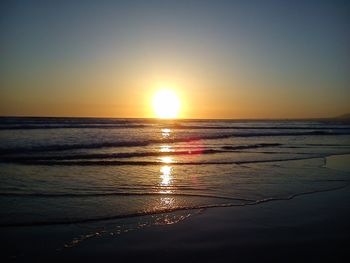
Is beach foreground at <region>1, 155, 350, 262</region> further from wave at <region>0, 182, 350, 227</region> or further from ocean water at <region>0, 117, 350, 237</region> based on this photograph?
ocean water at <region>0, 117, 350, 237</region>

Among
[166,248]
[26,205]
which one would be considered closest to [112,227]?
[166,248]

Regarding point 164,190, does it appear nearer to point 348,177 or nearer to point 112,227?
point 112,227

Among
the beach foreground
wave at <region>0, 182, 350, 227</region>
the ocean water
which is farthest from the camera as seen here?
the ocean water

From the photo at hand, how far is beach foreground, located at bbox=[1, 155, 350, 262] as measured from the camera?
5.54 m

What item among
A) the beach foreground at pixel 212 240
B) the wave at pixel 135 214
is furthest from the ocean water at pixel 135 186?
the beach foreground at pixel 212 240

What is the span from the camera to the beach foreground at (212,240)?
554 cm

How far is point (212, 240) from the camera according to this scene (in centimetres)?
632

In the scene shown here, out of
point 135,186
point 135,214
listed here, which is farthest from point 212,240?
point 135,186

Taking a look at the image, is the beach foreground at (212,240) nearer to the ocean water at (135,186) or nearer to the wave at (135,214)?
the wave at (135,214)

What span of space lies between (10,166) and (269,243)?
11582mm

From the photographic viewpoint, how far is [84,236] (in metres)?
6.38

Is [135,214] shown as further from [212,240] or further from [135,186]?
[135,186]

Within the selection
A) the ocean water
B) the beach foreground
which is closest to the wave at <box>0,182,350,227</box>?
the ocean water

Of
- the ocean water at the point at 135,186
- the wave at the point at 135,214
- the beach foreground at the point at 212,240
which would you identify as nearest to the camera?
the beach foreground at the point at 212,240
